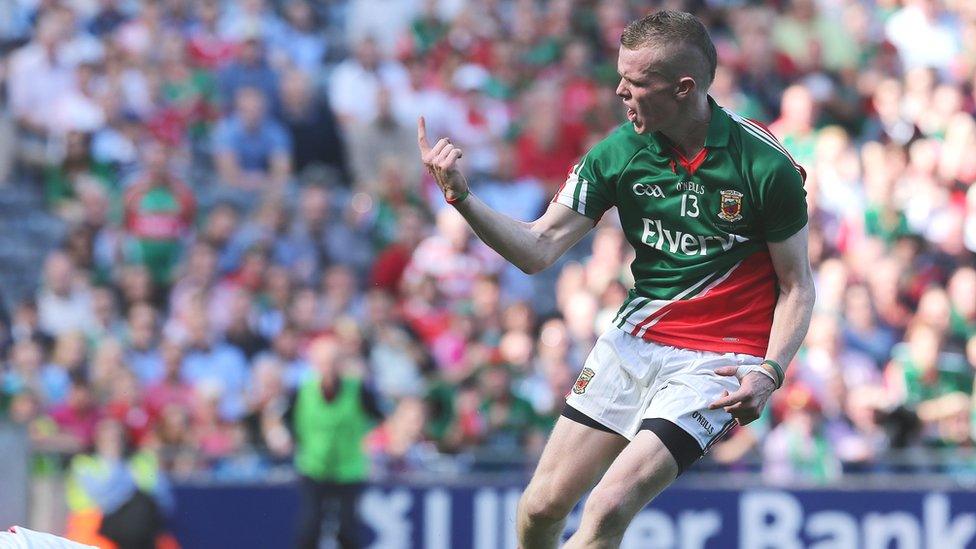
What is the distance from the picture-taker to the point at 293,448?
12805mm

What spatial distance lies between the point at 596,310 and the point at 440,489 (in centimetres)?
207

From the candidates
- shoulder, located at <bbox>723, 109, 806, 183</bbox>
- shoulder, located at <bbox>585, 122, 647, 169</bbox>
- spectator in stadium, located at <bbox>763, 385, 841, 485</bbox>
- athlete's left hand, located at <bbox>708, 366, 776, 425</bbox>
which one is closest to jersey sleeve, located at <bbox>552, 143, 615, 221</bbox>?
shoulder, located at <bbox>585, 122, 647, 169</bbox>

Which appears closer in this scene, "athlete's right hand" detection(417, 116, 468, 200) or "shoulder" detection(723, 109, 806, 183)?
"athlete's right hand" detection(417, 116, 468, 200)

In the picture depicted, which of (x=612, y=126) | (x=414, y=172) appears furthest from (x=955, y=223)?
(x=414, y=172)

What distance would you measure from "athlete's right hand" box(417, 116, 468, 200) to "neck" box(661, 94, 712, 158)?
904 millimetres

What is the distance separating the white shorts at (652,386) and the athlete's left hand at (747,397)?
0.12 meters

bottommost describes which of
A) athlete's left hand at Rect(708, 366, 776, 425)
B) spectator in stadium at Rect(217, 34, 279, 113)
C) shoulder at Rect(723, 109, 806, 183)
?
athlete's left hand at Rect(708, 366, 776, 425)

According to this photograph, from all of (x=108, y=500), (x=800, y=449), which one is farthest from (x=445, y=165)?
(x=800, y=449)

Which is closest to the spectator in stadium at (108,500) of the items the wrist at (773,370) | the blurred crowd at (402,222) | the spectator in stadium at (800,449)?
the blurred crowd at (402,222)

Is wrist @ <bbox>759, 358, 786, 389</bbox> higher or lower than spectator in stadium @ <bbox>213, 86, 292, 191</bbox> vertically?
lower

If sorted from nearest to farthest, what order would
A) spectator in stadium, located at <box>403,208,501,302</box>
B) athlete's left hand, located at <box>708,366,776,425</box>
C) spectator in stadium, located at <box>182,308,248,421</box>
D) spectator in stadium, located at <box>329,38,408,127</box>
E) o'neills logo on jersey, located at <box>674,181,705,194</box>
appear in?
1. athlete's left hand, located at <box>708,366,776,425</box>
2. o'neills logo on jersey, located at <box>674,181,705,194</box>
3. spectator in stadium, located at <box>182,308,248,421</box>
4. spectator in stadium, located at <box>403,208,501,302</box>
5. spectator in stadium, located at <box>329,38,408,127</box>

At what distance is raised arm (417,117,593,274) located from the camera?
6.45 meters

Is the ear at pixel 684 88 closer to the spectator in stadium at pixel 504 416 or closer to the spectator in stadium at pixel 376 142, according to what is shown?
the spectator in stadium at pixel 504 416

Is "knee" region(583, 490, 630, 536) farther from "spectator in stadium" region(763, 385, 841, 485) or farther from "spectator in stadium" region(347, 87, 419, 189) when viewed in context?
"spectator in stadium" region(347, 87, 419, 189)
